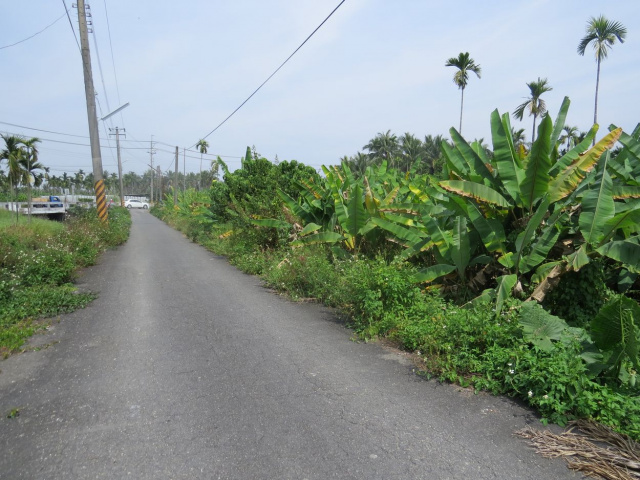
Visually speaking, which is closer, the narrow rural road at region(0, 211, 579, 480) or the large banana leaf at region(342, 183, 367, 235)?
the narrow rural road at region(0, 211, 579, 480)

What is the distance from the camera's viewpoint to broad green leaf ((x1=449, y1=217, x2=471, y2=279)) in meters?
6.64

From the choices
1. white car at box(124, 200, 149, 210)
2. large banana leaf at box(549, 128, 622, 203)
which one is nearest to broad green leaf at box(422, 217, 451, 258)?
large banana leaf at box(549, 128, 622, 203)

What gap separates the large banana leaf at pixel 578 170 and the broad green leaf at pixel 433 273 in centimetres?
166

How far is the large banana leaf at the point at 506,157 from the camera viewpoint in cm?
648

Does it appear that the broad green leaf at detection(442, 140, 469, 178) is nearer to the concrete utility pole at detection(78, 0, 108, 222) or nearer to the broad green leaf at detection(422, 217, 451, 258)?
the broad green leaf at detection(422, 217, 451, 258)

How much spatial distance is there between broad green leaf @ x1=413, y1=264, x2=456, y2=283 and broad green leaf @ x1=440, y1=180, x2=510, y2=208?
42.0 inches

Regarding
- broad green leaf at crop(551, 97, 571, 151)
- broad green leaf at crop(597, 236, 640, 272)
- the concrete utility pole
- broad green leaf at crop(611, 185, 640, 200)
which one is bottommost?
broad green leaf at crop(597, 236, 640, 272)

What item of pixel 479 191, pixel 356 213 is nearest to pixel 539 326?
pixel 479 191

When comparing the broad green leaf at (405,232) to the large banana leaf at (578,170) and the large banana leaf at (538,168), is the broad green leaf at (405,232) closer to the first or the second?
the large banana leaf at (538,168)

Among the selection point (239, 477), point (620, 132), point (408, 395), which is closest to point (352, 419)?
point (408, 395)

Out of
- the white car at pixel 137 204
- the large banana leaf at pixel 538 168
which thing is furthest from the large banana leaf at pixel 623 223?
the white car at pixel 137 204

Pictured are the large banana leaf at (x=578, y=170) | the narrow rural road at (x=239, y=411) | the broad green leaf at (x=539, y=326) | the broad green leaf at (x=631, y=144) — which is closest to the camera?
the narrow rural road at (x=239, y=411)

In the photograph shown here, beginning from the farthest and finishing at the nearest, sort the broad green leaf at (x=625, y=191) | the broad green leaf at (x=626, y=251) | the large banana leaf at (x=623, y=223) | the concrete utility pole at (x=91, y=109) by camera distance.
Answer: the concrete utility pole at (x=91, y=109), the broad green leaf at (x=625, y=191), the large banana leaf at (x=623, y=223), the broad green leaf at (x=626, y=251)

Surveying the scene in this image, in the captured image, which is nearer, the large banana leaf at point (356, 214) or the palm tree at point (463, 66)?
the large banana leaf at point (356, 214)
